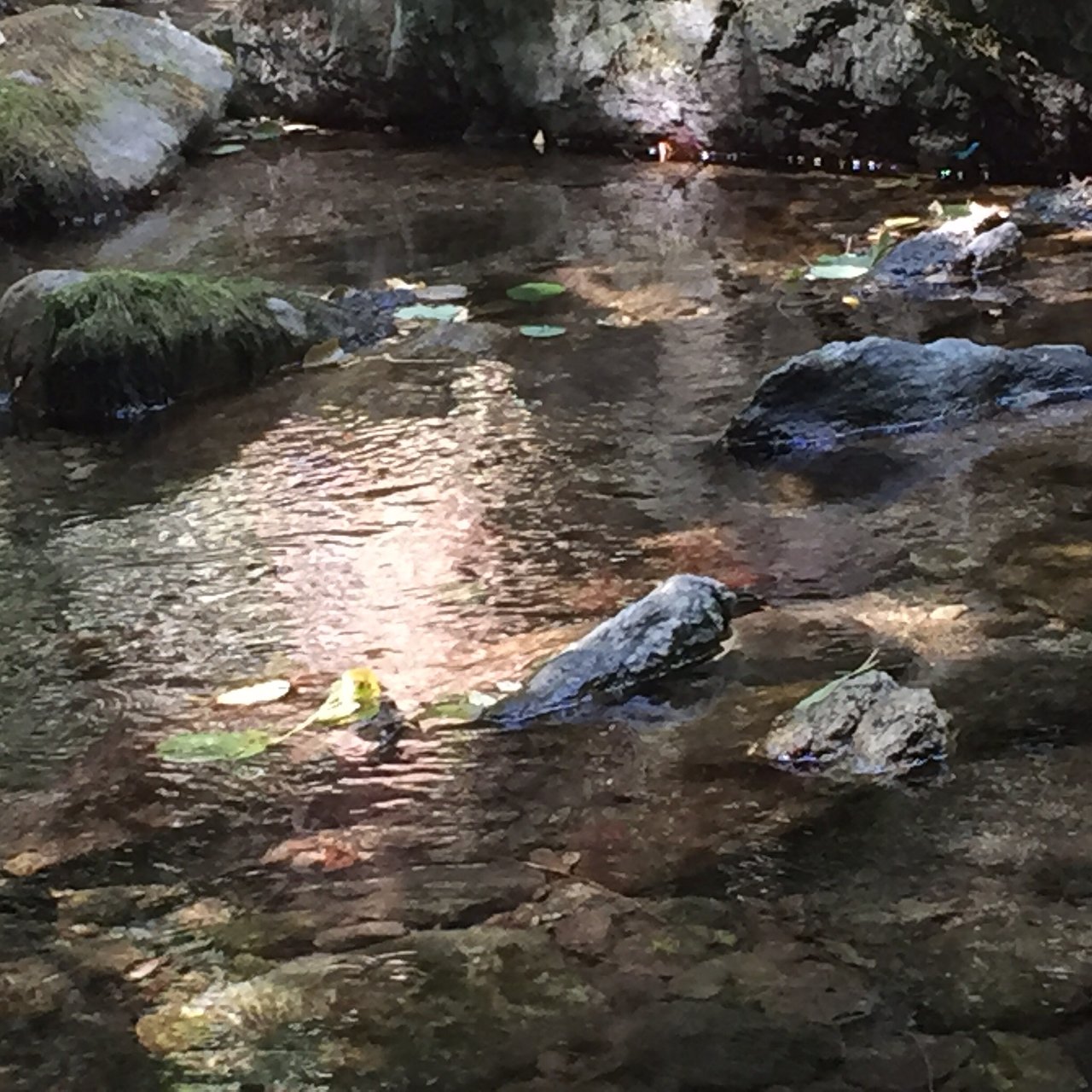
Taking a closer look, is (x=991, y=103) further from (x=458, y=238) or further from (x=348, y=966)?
(x=348, y=966)

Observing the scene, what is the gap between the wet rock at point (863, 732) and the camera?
8.69 feet

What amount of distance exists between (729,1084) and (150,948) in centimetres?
92

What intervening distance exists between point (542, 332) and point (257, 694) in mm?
2810

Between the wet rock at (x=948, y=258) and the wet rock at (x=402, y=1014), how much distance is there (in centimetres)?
433

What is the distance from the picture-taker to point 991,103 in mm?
7547

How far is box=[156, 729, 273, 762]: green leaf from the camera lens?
2.87 metres

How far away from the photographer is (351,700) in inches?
117

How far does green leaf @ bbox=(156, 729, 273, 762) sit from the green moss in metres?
2.69

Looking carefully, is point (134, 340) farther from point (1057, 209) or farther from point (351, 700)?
point (1057, 209)

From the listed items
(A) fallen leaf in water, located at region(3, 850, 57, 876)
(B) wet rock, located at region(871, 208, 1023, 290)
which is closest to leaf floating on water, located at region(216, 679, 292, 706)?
(A) fallen leaf in water, located at region(3, 850, 57, 876)

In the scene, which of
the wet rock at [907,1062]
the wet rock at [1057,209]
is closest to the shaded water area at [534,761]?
the wet rock at [907,1062]

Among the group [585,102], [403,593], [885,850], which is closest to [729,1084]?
[885,850]

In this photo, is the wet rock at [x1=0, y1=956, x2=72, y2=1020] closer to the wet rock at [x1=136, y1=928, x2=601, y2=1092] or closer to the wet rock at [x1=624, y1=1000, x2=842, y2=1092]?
the wet rock at [x1=136, y1=928, x2=601, y2=1092]

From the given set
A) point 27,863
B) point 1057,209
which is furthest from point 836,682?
point 1057,209
